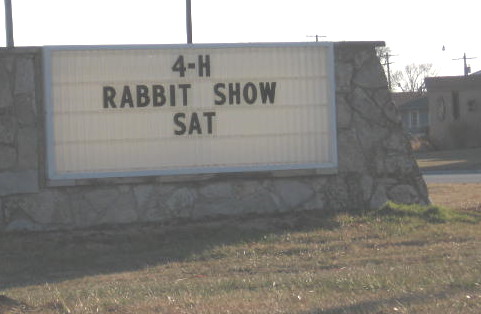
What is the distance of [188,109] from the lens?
1348 cm

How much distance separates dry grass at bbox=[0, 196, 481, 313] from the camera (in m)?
7.80

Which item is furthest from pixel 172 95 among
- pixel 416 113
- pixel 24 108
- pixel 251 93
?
pixel 416 113

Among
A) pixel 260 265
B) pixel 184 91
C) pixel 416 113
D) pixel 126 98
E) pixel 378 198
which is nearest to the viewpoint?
pixel 260 265

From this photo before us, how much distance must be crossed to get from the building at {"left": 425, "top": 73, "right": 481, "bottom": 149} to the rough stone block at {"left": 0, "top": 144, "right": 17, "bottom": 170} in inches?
1734

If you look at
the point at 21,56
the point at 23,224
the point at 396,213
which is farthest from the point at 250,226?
the point at 21,56

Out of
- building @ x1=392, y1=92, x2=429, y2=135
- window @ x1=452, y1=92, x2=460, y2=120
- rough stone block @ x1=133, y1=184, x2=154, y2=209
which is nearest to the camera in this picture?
rough stone block @ x1=133, y1=184, x2=154, y2=209

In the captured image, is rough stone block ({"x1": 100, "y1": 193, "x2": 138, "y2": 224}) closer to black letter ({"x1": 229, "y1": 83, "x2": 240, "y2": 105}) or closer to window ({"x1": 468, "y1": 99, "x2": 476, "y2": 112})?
black letter ({"x1": 229, "y1": 83, "x2": 240, "y2": 105})

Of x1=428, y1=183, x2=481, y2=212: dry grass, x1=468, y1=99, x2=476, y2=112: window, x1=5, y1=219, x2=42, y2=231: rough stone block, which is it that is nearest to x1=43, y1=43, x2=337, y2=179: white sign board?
x1=5, y1=219, x2=42, y2=231: rough stone block

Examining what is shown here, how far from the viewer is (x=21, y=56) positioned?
13.0 meters

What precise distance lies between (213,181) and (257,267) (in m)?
3.06

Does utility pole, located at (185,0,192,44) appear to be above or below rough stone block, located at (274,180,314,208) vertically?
above

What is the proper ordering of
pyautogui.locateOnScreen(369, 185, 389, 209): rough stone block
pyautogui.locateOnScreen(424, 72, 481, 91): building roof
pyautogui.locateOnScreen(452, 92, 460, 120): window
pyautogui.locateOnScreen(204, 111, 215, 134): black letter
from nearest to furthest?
pyautogui.locateOnScreen(204, 111, 215, 134): black letter
pyautogui.locateOnScreen(369, 185, 389, 209): rough stone block
pyautogui.locateOnScreen(424, 72, 481, 91): building roof
pyautogui.locateOnScreen(452, 92, 460, 120): window

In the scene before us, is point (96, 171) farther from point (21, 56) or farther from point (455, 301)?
point (455, 301)

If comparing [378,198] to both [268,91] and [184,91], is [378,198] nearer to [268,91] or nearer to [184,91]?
[268,91]
